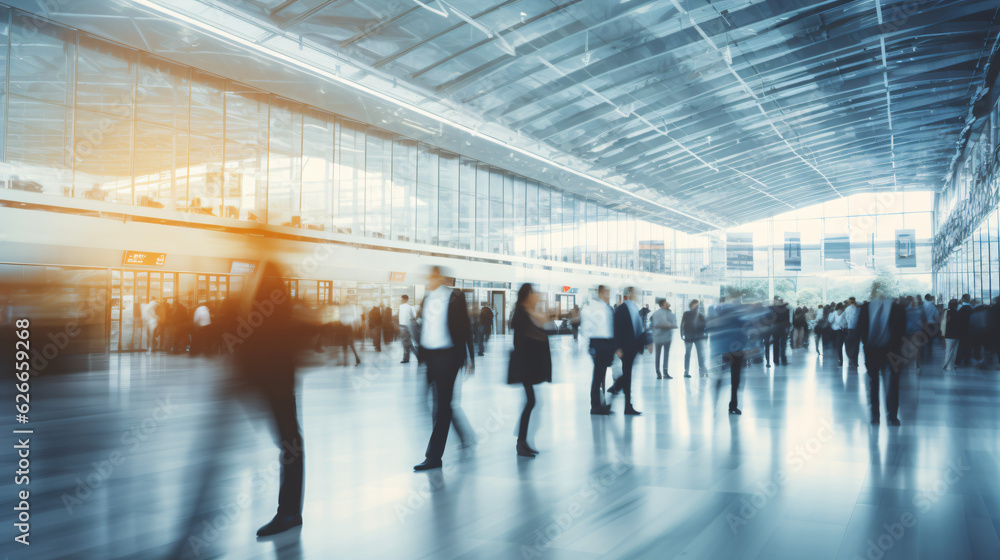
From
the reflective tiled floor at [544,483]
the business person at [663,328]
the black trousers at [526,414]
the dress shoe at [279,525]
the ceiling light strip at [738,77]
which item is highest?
the ceiling light strip at [738,77]

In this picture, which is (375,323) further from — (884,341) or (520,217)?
(884,341)

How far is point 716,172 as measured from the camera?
37.4 m

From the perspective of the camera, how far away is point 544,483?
5250 millimetres

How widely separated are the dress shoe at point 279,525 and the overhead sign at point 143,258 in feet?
59.8

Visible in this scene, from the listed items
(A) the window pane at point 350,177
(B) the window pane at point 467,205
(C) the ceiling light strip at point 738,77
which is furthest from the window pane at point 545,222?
(A) the window pane at point 350,177

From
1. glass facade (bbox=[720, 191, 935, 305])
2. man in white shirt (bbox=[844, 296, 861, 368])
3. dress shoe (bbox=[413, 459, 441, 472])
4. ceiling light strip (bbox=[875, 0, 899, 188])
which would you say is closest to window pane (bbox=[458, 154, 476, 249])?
ceiling light strip (bbox=[875, 0, 899, 188])

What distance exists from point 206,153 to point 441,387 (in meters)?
18.8

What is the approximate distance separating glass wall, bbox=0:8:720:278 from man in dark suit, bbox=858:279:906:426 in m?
9.90

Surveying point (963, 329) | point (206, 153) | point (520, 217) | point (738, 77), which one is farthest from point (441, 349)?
point (520, 217)

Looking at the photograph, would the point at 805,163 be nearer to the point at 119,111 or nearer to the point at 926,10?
the point at 926,10

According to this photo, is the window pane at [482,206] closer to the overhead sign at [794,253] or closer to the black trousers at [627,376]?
the black trousers at [627,376]

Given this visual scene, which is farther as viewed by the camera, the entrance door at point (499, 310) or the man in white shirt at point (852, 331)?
the entrance door at point (499, 310)

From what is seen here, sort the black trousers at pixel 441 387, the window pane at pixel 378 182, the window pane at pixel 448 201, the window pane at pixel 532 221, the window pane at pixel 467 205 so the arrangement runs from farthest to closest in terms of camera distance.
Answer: the window pane at pixel 532 221
the window pane at pixel 467 205
the window pane at pixel 448 201
the window pane at pixel 378 182
the black trousers at pixel 441 387

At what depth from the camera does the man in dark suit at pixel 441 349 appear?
5805mm
